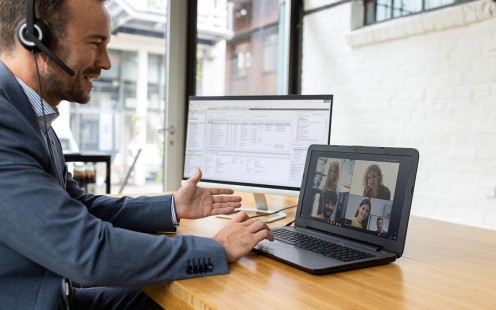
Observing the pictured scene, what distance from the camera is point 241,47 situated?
3.75 meters

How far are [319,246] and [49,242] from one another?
1.83 feet

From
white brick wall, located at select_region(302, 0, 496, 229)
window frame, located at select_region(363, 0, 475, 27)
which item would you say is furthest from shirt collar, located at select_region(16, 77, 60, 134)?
window frame, located at select_region(363, 0, 475, 27)

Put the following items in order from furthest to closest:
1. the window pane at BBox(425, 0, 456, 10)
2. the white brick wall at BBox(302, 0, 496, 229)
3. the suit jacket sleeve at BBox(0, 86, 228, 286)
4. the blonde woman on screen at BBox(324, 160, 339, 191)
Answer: the window pane at BBox(425, 0, 456, 10)
the white brick wall at BBox(302, 0, 496, 229)
the blonde woman on screen at BBox(324, 160, 339, 191)
the suit jacket sleeve at BBox(0, 86, 228, 286)

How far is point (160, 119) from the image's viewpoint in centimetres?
323

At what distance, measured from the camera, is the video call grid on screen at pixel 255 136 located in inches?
58.5

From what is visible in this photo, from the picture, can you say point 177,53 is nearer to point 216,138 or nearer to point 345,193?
point 216,138

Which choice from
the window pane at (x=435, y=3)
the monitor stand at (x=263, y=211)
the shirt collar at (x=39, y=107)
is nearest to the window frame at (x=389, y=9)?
the window pane at (x=435, y=3)

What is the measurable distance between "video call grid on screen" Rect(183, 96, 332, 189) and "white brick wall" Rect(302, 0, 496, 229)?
5.58 ft

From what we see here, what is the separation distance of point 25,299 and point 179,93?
253cm

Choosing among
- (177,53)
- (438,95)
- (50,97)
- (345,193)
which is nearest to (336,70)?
(438,95)

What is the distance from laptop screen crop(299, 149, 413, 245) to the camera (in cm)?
98

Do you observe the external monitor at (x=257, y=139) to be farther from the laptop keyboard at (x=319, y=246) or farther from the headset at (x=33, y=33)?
the headset at (x=33, y=33)

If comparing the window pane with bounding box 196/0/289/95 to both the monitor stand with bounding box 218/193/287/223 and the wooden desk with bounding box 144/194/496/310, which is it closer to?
the monitor stand with bounding box 218/193/287/223

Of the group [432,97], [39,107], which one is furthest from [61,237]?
[432,97]
